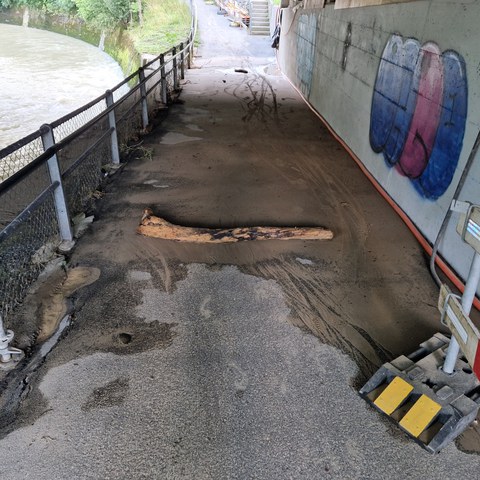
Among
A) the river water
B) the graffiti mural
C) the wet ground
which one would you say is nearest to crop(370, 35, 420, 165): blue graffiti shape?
the graffiti mural

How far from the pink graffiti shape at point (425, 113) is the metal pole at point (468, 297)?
2.80 meters

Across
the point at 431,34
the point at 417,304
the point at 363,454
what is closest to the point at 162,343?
the point at 363,454

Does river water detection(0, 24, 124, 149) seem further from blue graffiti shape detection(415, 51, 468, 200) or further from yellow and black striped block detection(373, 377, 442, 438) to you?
yellow and black striped block detection(373, 377, 442, 438)

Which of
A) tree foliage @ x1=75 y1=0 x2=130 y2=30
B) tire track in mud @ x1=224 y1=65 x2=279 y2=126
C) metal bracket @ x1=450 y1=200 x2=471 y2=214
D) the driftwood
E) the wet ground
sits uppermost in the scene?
tree foliage @ x1=75 y1=0 x2=130 y2=30

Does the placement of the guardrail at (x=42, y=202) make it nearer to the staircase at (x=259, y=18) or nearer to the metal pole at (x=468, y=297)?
the metal pole at (x=468, y=297)

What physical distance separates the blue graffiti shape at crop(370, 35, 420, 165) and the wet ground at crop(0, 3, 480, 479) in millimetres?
787

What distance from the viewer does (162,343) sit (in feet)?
10.9

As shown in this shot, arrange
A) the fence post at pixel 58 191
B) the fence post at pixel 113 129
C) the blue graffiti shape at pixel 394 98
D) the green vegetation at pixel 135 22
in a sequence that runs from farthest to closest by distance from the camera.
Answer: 1. the green vegetation at pixel 135 22
2. the fence post at pixel 113 129
3. the blue graffiti shape at pixel 394 98
4. the fence post at pixel 58 191

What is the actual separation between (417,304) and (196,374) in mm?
2123

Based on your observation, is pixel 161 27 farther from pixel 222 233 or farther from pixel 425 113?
pixel 222 233

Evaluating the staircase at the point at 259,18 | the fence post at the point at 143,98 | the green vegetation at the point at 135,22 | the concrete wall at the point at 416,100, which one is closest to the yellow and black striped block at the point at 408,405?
the concrete wall at the point at 416,100

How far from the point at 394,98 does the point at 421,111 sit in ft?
2.94

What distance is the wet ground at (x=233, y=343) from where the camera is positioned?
8.24ft

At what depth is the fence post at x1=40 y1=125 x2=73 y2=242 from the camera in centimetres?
411
